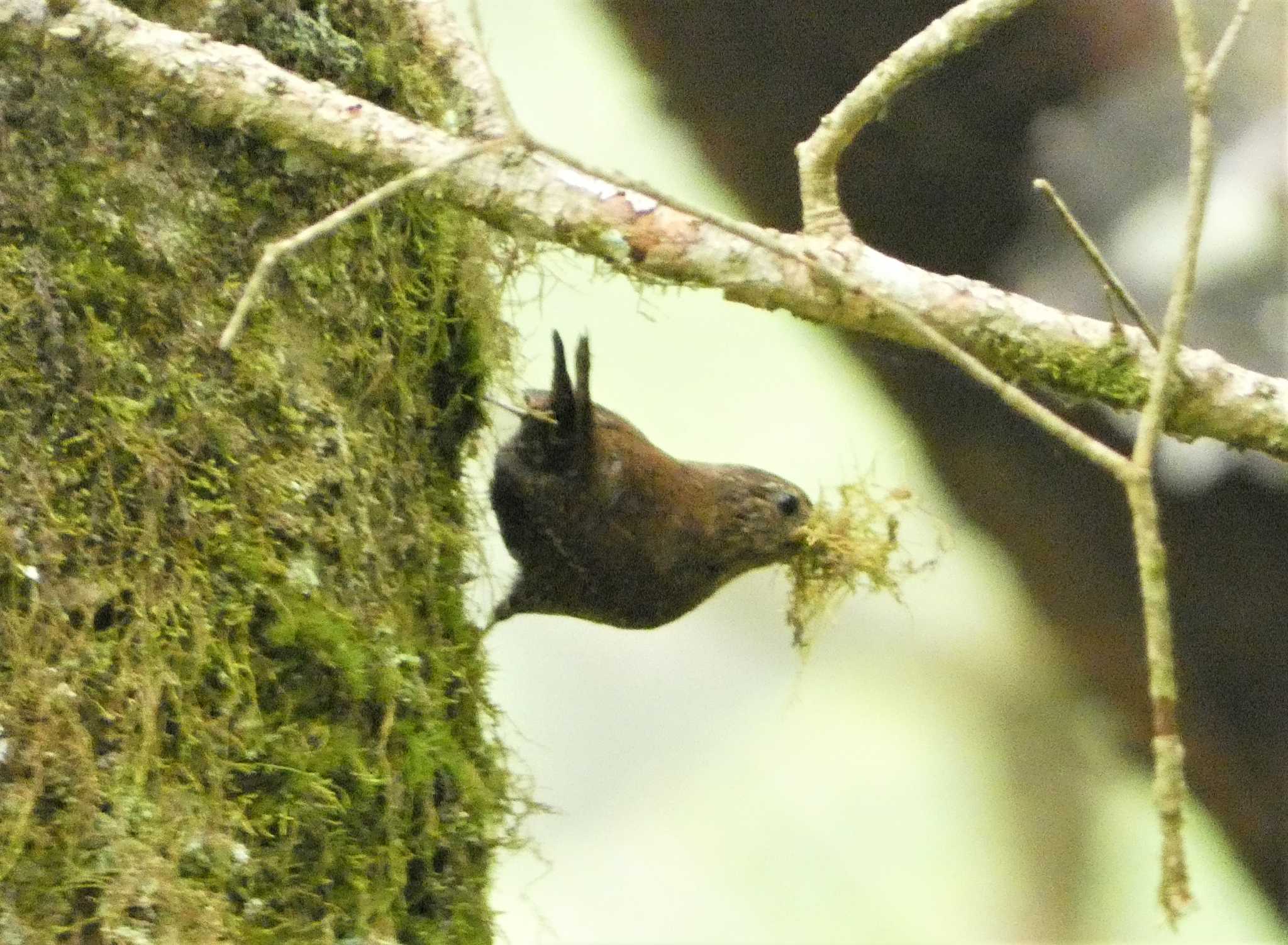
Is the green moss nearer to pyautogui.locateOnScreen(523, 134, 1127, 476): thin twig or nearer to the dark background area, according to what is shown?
pyautogui.locateOnScreen(523, 134, 1127, 476): thin twig

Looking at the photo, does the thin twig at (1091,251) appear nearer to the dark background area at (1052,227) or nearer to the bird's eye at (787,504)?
the bird's eye at (787,504)

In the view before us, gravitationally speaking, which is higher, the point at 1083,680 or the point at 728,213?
the point at 728,213

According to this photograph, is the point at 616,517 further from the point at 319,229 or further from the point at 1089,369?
the point at 319,229

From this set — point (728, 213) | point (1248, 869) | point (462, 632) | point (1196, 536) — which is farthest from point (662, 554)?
point (1248, 869)

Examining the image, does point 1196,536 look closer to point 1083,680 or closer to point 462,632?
point 1083,680

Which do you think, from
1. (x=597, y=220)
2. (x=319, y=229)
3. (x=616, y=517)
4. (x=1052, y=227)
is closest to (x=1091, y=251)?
(x=597, y=220)

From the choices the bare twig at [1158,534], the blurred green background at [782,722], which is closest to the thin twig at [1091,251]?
the bare twig at [1158,534]
